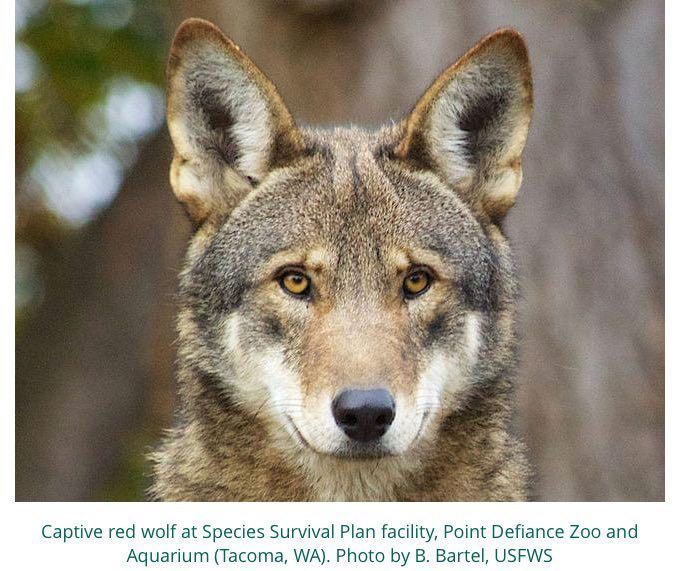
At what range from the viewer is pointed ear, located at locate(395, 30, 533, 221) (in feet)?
17.7

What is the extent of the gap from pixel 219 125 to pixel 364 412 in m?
1.71

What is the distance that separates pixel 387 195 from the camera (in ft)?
17.5

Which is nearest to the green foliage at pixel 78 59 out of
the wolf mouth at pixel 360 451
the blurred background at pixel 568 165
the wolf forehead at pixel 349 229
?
the blurred background at pixel 568 165

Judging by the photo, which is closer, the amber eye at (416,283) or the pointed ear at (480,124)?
the amber eye at (416,283)

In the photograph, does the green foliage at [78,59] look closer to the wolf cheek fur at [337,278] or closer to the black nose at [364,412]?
the wolf cheek fur at [337,278]

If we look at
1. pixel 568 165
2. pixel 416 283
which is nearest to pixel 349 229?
pixel 416 283

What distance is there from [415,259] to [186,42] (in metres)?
1.43

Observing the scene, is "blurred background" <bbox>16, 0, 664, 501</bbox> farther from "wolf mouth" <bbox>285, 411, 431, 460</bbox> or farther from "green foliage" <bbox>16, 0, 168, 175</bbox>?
"wolf mouth" <bbox>285, 411, 431, 460</bbox>

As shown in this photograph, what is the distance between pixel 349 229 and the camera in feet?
16.9

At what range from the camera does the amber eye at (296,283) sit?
16.9ft

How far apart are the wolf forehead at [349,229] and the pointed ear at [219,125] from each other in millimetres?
91

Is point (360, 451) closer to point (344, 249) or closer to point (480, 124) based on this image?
point (344, 249)

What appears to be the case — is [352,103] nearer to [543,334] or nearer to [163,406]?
[543,334]
